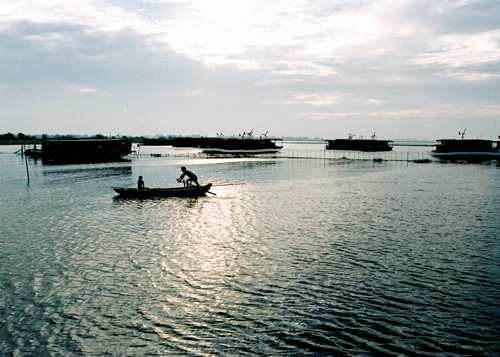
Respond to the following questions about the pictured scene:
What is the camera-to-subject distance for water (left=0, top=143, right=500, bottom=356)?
29.8 ft

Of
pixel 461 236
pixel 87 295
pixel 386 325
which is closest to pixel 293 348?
pixel 386 325

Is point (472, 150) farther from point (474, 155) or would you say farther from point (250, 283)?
point (250, 283)

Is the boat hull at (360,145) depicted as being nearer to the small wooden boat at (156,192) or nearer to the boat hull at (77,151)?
the boat hull at (77,151)

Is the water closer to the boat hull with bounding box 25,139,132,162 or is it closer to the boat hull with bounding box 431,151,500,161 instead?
the boat hull with bounding box 25,139,132,162

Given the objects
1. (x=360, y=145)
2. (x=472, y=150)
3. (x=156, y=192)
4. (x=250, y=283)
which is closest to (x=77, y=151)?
(x=156, y=192)

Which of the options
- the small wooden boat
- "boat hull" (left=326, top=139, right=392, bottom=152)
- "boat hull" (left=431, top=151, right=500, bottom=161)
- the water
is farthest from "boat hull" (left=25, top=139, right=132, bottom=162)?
"boat hull" (left=431, top=151, right=500, bottom=161)

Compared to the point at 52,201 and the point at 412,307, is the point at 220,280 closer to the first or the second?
the point at 412,307

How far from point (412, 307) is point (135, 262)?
11.1 m

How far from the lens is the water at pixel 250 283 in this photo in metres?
9.09

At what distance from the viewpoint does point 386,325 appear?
9742mm

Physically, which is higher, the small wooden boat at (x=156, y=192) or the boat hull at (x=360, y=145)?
the boat hull at (x=360, y=145)

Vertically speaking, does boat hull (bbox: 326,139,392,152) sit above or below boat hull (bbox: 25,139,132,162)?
above

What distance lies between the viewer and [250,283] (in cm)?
1268

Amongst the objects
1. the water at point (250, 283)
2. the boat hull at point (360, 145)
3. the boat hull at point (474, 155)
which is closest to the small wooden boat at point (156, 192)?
the water at point (250, 283)
